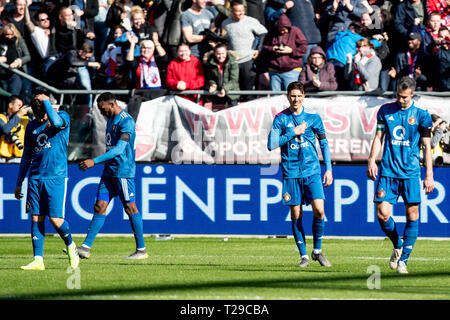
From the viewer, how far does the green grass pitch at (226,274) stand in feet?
28.8

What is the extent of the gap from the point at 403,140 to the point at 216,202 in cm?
655

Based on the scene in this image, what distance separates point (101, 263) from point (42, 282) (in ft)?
7.41

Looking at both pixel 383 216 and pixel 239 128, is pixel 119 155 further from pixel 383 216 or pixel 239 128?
pixel 239 128

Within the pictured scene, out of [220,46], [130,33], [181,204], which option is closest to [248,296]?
[181,204]

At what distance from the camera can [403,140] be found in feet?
35.5

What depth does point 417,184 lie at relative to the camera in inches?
425

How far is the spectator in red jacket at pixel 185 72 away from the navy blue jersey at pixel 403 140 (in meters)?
7.28

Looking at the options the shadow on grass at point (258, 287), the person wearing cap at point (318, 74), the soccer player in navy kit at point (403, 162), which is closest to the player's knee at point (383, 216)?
the soccer player in navy kit at point (403, 162)

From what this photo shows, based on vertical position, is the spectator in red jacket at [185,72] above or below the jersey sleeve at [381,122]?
above

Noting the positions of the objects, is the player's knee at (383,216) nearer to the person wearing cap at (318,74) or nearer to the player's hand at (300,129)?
the player's hand at (300,129)

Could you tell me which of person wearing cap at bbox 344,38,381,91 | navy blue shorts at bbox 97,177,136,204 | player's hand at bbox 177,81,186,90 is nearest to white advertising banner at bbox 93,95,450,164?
player's hand at bbox 177,81,186,90

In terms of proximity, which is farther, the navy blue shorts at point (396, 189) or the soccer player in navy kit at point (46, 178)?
the soccer player in navy kit at point (46, 178)

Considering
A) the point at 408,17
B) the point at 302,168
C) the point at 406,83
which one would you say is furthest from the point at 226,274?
the point at 408,17
